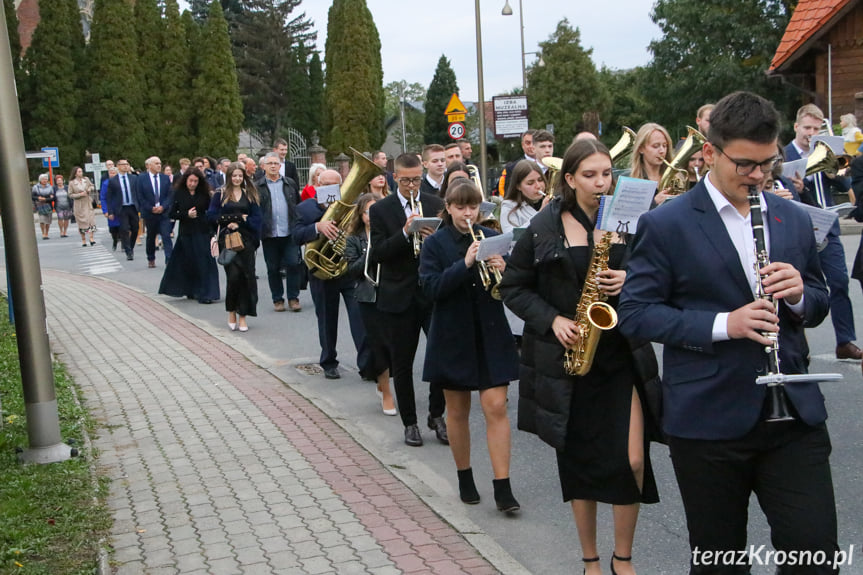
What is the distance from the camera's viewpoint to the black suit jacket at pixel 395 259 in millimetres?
6980

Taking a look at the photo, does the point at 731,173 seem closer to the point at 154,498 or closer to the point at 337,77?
the point at 154,498

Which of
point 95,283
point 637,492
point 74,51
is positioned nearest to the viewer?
point 637,492

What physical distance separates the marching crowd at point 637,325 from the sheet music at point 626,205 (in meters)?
0.11

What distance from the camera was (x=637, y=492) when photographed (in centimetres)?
430

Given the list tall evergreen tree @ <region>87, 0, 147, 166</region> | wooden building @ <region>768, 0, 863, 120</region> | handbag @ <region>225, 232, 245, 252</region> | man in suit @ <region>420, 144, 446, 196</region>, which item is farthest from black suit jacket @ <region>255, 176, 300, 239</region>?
tall evergreen tree @ <region>87, 0, 147, 166</region>

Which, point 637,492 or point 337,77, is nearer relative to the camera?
point 637,492

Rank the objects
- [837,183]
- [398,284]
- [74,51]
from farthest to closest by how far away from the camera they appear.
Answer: [74,51] → [837,183] → [398,284]

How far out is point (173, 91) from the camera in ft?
185

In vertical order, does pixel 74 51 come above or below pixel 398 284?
above

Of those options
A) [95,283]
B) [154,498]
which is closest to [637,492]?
[154,498]

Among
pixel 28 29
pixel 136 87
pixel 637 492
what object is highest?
pixel 28 29

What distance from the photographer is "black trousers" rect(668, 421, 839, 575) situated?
10.3 ft

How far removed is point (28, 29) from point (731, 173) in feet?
244

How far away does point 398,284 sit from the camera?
23.0ft
